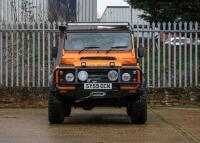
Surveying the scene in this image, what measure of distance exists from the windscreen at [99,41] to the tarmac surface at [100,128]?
1661mm

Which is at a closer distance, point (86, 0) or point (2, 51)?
point (2, 51)

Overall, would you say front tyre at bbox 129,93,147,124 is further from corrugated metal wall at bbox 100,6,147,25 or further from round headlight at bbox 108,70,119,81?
corrugated metal wall at bbox 100,6,147,25

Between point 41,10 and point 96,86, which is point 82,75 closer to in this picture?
point 96,86

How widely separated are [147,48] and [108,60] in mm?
5936

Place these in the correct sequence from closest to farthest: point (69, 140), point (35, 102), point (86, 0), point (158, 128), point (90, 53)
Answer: point (69, 140), point (158, 128), point (90, 53), point (35, 102), point (86, 0)

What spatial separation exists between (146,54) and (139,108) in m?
6.17

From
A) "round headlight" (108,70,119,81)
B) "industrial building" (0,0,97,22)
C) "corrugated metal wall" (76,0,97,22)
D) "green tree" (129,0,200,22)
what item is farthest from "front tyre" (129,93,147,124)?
"corrugated metal wall" (76,0,97,22)

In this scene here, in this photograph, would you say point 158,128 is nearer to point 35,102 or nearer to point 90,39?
point 90,39

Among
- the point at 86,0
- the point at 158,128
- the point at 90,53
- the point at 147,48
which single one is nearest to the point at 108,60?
the point at 90,53

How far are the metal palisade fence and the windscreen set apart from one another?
4.75 m

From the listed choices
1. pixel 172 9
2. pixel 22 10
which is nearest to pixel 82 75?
pixel 172 9

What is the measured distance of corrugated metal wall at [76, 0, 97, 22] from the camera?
28531mm

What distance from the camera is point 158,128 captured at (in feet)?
44.2

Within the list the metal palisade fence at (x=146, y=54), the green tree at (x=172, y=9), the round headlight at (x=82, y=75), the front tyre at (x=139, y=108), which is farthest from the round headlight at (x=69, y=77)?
the green tree at (x=172, y=9)
